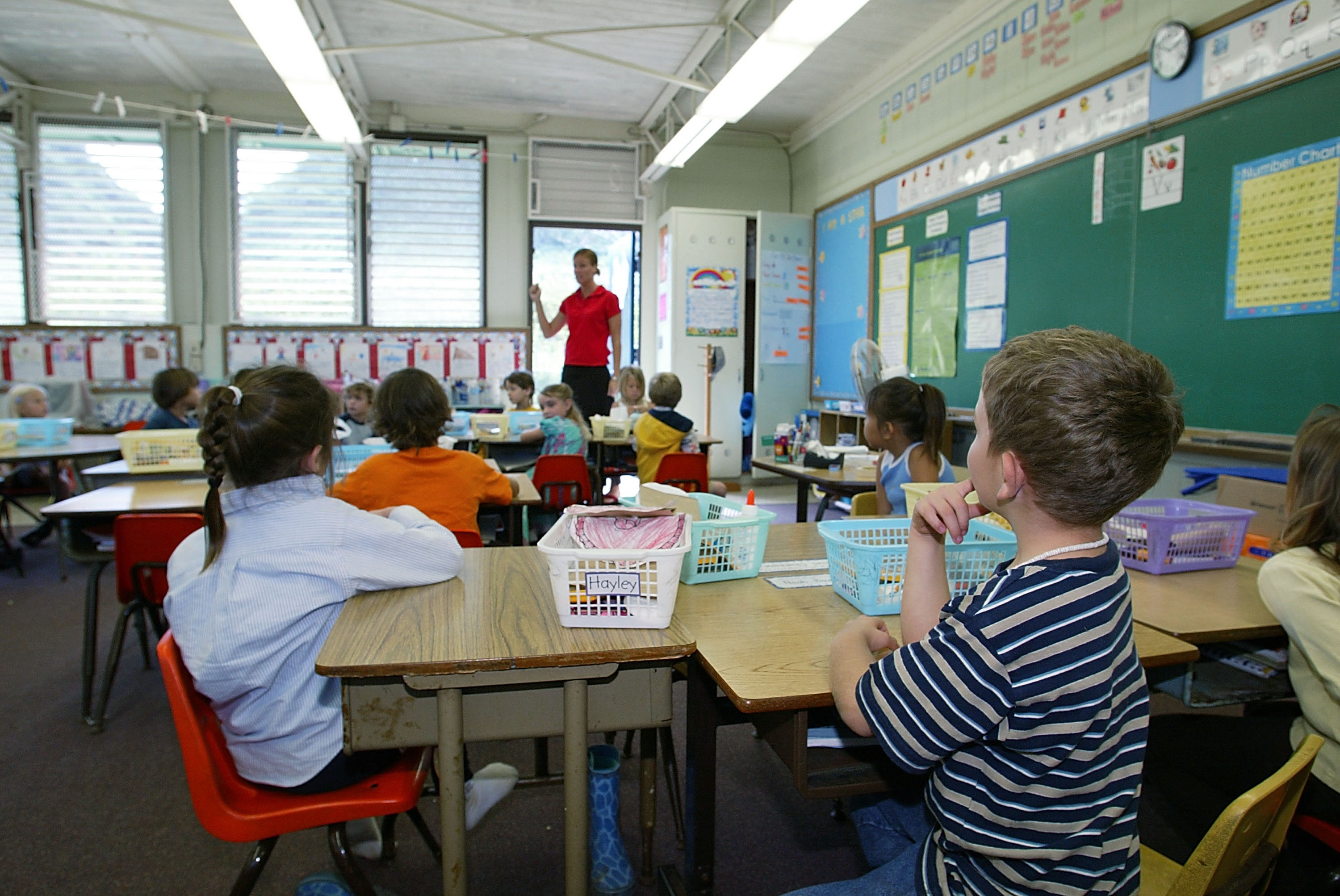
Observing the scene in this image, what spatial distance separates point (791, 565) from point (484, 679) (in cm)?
81

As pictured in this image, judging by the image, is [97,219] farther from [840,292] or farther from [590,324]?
[840,292]

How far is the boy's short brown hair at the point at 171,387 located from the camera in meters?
3.81

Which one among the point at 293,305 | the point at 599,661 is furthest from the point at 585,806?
the point at 293,305

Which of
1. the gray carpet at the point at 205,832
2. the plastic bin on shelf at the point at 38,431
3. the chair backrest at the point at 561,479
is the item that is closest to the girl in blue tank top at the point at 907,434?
the gray carpet at the point at 205,832

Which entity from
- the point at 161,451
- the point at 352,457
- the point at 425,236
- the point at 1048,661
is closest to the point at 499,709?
the point at 1048,661

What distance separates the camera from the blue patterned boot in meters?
1.52

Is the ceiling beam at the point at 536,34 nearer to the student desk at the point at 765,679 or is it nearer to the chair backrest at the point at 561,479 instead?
the chair backrest at the point at 561,479

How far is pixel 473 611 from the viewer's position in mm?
1313

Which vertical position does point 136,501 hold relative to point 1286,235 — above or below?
below

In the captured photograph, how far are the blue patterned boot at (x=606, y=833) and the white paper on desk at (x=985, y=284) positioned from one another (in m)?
3.86

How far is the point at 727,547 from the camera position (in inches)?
61.1

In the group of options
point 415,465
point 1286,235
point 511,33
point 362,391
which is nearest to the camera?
point 415,465

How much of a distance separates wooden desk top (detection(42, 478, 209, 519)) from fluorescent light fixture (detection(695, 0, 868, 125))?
317cm

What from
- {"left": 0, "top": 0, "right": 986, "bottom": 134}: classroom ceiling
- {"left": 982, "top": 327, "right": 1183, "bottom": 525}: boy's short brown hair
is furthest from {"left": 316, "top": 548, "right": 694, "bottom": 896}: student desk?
{"left": 0, "top": 0, "right": 986, "bottom": 134}: classroom ceiling
